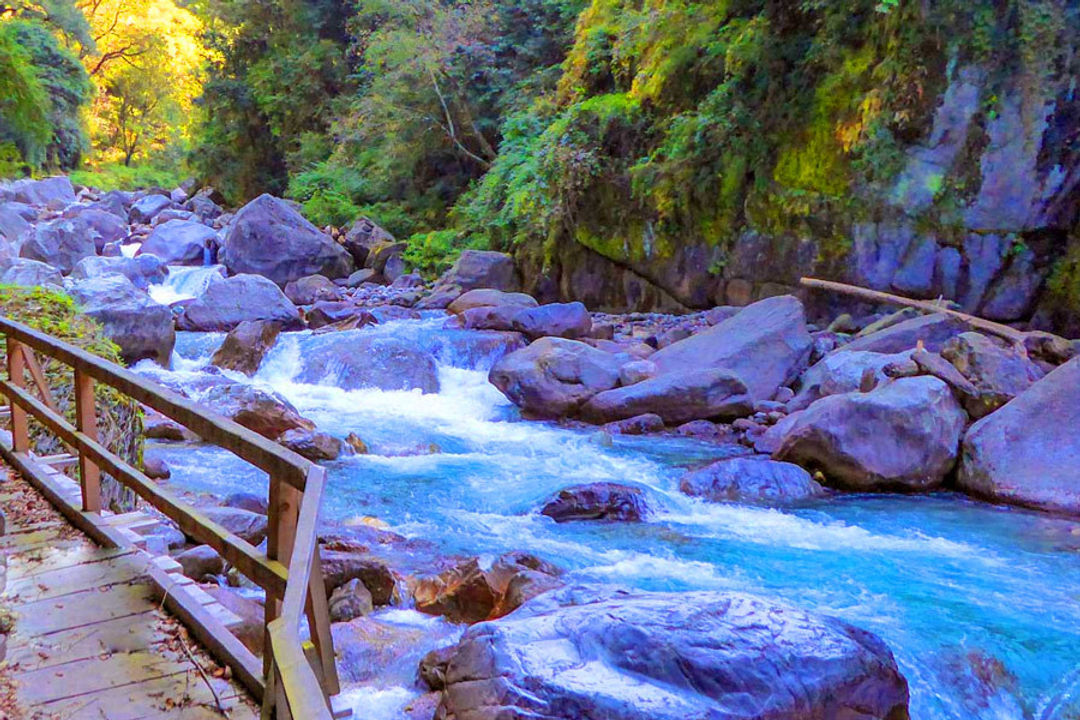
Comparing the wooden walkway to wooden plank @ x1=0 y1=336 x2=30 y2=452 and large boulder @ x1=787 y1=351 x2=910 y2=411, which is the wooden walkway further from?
large boulder @ x1=787 y1=351 x2=910 y2=411

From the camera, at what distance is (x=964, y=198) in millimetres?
12133

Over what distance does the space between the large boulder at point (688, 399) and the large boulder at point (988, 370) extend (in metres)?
2.25

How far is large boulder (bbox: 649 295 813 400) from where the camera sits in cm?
1088

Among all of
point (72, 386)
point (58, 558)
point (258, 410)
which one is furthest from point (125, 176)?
point (58, 558)

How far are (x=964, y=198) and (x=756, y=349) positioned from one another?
390cm

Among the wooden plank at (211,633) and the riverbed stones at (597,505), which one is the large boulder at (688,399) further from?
the wooden plank at (211,633)

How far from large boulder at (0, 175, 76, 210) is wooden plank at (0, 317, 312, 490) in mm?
27511

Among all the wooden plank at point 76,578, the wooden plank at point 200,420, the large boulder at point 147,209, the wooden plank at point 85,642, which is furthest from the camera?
the large boulder at point 147,209

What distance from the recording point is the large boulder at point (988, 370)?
876 centimetres

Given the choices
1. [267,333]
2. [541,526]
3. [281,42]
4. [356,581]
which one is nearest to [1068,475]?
[541,526]

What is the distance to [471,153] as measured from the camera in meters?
21.5

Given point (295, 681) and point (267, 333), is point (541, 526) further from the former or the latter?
point (267, 333)

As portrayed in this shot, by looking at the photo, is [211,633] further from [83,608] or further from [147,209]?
[147,209]

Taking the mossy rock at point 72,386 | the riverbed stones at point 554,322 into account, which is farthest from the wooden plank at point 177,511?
the riverbed stones at point 554,322
